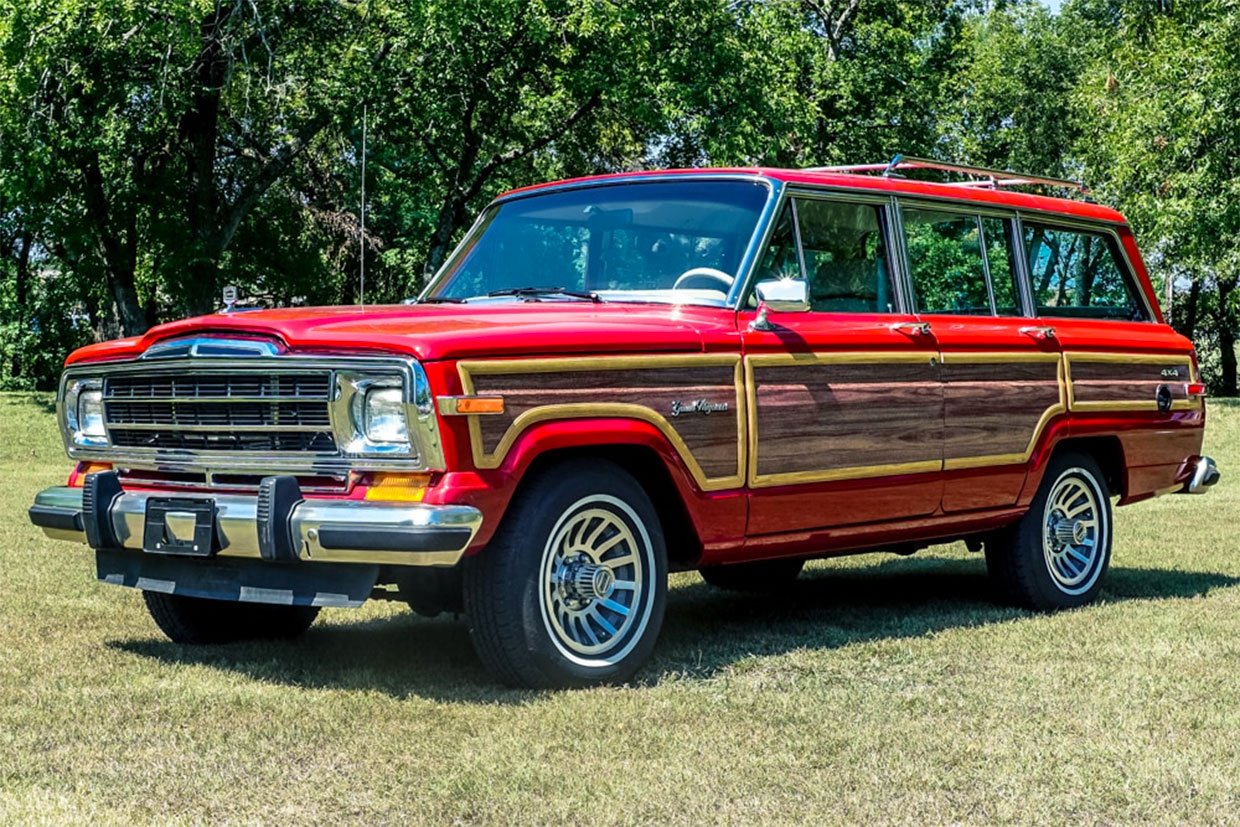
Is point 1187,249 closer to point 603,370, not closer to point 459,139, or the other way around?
point 459,139

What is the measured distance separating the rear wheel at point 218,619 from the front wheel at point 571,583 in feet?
5.69

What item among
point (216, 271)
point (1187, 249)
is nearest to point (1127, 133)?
point (1187, 249)

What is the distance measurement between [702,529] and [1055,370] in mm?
2663

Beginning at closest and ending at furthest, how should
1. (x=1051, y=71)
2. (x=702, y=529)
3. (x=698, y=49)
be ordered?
(x=702, y=529) < (x=698, y=49) < (x=1051, y=71)

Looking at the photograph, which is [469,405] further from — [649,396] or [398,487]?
[649,396]

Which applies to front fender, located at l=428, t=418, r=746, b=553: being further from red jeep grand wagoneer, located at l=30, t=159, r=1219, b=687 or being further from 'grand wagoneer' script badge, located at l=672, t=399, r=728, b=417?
'grand wagoneer' script badge, located at l=672, t=399, r=728, b=417

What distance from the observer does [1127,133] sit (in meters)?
33.7

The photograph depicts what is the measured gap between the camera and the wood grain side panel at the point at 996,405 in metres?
7.71

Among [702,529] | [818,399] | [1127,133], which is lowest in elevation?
[702,529]

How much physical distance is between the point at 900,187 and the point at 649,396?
2252 mm

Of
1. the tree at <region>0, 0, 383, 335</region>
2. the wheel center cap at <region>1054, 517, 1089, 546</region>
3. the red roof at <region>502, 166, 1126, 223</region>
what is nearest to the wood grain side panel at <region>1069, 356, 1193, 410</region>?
the wheel center cap at <region>1054, 517, 1089, 546</region>

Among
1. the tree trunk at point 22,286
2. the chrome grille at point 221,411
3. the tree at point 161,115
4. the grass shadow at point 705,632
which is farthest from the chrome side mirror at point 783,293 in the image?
the tree trunk at point 22,286

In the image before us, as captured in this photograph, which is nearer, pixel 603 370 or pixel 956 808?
pixel 956 808

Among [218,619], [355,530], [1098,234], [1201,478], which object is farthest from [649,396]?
[1201,478]
